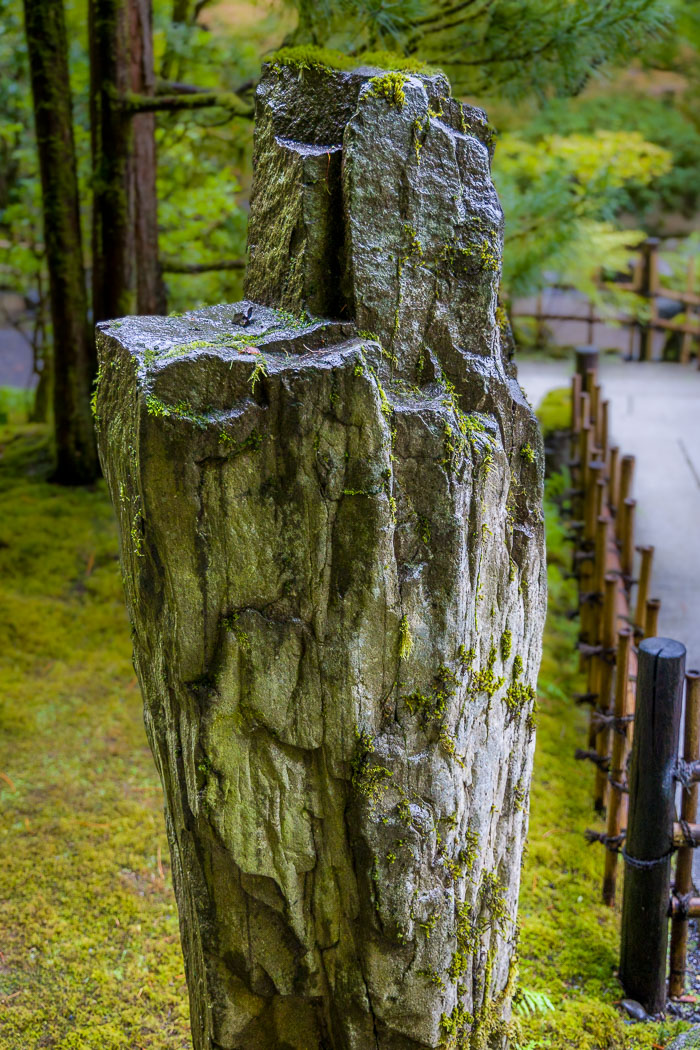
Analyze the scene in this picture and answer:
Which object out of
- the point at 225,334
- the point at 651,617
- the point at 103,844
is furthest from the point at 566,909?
the point at 225,334

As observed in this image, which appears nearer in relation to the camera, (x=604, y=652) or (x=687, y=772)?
(x=687, y=772)

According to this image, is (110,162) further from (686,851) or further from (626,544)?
(686,851)

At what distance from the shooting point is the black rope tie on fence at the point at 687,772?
2936 mm

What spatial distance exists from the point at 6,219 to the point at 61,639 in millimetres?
3612

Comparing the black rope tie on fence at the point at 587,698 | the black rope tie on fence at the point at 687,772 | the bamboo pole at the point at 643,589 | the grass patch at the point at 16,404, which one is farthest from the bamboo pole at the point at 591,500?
the grass patch at the point at 16,404

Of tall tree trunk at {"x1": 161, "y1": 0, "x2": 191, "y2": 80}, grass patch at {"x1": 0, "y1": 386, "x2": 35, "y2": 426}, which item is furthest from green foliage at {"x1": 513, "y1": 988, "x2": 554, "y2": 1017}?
grass patch at {"x1": 0, "y1": 386, "x2": 35, "y2": 426}

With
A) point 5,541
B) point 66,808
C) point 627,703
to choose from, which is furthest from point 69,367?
point 627,703

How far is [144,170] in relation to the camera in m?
5.42

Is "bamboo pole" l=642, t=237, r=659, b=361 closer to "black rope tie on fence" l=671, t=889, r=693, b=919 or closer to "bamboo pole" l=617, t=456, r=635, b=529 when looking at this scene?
"bamboo pole" l=617, t=456, r=635, b=529

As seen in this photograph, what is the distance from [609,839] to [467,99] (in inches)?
193

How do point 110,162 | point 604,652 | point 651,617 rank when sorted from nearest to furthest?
point 651,617, point 604,652, point 110,162

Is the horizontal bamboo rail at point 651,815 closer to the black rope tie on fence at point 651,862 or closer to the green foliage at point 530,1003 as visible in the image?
the black rope tie on fence at point 651,862

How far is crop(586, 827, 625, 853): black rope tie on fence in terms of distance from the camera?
10.7 ft

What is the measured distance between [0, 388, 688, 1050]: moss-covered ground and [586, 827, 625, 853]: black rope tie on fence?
278 mm
